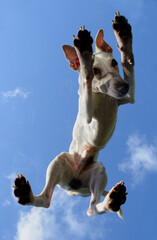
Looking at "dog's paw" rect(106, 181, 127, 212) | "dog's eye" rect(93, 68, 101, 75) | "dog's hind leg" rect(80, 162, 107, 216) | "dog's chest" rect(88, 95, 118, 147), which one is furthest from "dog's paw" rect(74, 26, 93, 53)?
Result: "dog's hind leg" rect(80, 162, 107, 216)

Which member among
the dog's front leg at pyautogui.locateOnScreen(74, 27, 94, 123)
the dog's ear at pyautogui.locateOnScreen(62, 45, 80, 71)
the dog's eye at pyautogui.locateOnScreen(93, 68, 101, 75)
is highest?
the dog's ear at pyautogui.locateOnScreen(62, 45, 80, 71)

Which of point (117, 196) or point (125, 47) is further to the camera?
point (125, 47)

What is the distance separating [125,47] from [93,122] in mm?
1324

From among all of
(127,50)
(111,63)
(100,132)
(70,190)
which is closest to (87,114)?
(100,132)

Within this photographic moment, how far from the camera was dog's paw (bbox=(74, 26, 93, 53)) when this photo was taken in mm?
4008

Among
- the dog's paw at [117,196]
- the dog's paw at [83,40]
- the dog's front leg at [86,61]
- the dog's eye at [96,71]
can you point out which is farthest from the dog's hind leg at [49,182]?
the dog's paw at [83,40]

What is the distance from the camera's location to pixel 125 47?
15.9 ft

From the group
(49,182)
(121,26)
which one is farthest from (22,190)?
(121,26)

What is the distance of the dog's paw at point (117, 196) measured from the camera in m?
3.96

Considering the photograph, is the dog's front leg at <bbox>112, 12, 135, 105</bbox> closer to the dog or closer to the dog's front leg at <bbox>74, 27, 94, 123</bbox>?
the dog

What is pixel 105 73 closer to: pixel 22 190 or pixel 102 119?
pixel 102 119

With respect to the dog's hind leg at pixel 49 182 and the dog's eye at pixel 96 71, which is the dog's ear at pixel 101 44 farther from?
the dog's hind leg at pixel 49 182

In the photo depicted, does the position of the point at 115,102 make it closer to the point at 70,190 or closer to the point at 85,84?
the point at 85,84

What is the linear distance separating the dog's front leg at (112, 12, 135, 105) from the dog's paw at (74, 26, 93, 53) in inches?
33.7
